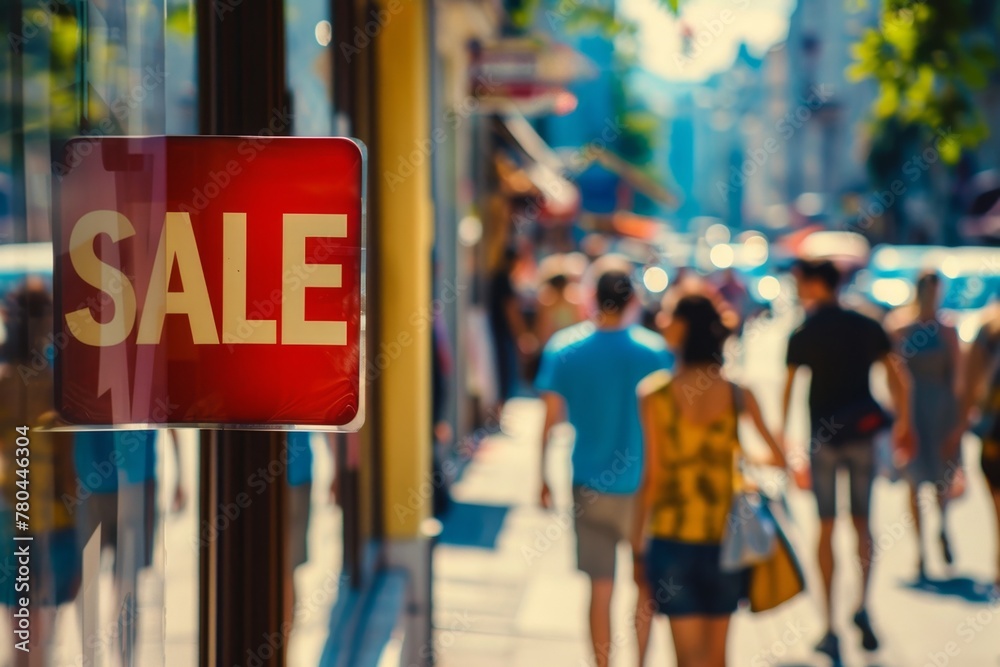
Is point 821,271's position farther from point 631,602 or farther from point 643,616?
point 631,602

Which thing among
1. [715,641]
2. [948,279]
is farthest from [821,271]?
[948,279]

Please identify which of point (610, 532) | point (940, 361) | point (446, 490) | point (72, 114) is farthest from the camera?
point (446, 490)

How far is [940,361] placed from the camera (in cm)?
707

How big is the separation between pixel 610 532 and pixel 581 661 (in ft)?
3.22

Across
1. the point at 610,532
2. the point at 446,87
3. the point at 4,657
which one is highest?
the point at 446,87

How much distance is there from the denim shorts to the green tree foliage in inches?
145

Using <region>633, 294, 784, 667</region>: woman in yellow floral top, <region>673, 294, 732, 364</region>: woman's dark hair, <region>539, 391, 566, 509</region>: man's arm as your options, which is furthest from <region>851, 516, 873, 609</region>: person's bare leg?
<region>673, 294, 732, 364</region>: woman's dark hair

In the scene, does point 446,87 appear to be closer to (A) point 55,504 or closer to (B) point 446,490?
(B) point 446,490

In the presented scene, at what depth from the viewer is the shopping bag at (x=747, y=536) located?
4520 millimetres

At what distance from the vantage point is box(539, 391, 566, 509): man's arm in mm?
5297

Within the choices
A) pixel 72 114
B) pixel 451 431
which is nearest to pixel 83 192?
pixel 72 114

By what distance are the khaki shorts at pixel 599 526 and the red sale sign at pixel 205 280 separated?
10.1 feet

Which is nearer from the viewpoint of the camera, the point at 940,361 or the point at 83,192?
the point at 83,192

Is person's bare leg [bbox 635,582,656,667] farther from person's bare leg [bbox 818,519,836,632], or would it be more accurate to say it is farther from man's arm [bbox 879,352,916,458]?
man's arm [bbox 879,352,916,458]
